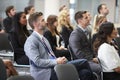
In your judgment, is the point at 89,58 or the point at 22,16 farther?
the point at 22,16

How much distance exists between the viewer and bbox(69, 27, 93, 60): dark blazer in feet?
15.8

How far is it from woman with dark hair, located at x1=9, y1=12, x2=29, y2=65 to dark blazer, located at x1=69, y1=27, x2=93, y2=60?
0.80 meters

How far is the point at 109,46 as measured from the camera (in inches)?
163

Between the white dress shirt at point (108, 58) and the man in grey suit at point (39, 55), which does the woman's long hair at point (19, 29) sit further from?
the white dress shirt at point (108, 58)

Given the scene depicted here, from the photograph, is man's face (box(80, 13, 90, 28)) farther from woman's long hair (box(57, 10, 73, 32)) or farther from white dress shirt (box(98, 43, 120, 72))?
woman's long hair (box(57, 10, 73, 32))

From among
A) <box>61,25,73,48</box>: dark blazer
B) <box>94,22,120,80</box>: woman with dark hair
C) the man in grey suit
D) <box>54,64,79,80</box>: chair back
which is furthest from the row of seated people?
<box>61,25,73,48</box>: dark blazer

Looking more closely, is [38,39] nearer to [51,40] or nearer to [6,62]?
[6,62]

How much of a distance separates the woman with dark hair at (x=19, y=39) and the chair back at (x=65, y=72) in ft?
5.17

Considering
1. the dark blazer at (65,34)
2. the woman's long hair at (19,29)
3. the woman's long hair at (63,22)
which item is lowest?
the dark blazer at (65,34)

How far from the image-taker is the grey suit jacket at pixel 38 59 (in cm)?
383

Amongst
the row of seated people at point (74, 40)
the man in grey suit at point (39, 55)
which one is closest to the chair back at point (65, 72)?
the man in grey suit at point (39, 55)

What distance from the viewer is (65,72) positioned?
347 cm

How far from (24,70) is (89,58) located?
1.20 metres

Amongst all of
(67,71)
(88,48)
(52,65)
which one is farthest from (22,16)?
(67,71)
